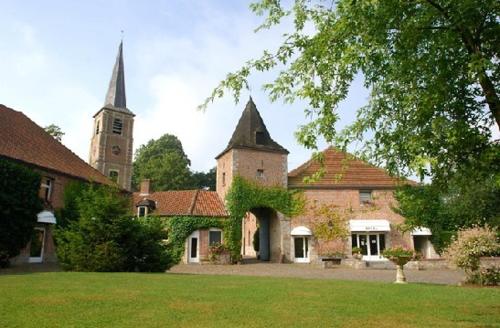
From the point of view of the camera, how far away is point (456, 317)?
25.4 ft

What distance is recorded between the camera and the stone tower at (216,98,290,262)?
31547mm

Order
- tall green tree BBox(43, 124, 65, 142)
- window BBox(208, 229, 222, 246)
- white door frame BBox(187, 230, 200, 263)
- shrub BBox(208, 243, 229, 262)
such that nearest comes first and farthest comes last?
shrub BBox(208, 243, 229, 262) < white door frame BBox(187, 230, 200, 263) < window BBox(208, 229, 222, 246) < tall green tree BBox(43, 124, 65, 142)

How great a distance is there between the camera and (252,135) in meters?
33.3

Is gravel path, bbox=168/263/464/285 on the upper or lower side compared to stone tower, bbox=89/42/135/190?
lower

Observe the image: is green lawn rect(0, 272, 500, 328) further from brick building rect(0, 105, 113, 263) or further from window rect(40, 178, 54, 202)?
window rect(40, 178, 54, 202)

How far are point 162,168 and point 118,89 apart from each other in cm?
1170

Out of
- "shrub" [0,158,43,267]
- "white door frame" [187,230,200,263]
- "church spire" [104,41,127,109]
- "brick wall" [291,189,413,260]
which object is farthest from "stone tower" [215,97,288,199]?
"church spire" [104,41,127,109]

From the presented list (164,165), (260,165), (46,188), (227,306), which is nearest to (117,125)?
(164,165)

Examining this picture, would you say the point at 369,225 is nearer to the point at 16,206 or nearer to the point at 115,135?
the point at 16,206

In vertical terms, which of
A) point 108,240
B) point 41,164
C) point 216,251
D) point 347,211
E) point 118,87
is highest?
point 118,87

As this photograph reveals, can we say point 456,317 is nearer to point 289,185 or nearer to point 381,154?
point 381,154

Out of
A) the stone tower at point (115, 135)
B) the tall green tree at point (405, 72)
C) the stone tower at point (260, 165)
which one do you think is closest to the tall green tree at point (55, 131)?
the stone tower at point (115, 135)

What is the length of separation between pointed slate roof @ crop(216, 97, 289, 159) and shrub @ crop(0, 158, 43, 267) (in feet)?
49.2

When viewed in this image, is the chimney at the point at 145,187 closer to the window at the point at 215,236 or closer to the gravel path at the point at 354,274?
the window at the point at 215,236
